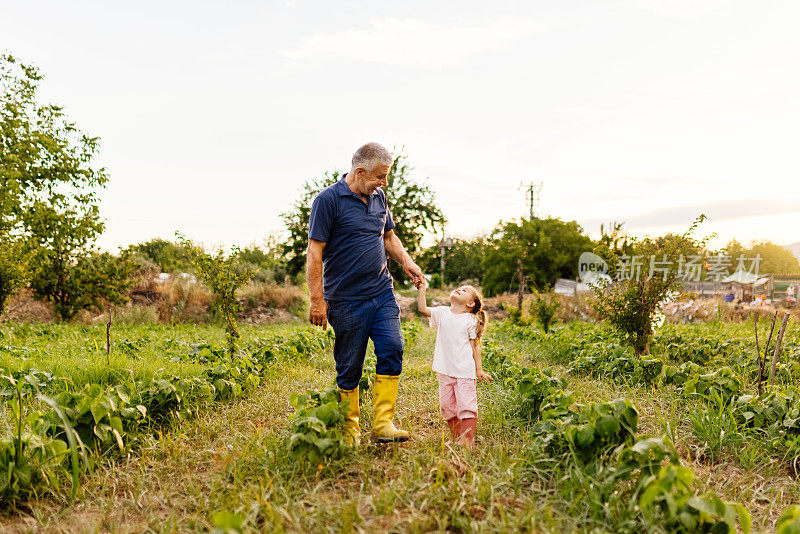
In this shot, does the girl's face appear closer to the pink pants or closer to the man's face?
the pink pants

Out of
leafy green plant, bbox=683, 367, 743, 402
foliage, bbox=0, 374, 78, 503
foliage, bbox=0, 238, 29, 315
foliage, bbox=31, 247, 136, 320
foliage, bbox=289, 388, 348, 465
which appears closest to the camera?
foliage, bbox=0, 374, 78, 503

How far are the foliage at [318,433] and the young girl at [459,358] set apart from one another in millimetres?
758

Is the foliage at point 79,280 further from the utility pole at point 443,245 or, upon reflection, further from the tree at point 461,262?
the tree at point 461,262

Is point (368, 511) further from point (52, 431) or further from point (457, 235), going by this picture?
point (457, 235)

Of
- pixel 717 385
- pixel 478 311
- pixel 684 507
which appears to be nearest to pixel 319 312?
pixel 478 311

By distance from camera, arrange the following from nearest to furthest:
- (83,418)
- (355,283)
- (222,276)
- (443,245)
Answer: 1. (83,418)
2. (355,283)
3. (222,276)
4. (443,245)

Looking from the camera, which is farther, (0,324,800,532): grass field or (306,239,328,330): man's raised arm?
(306,239,328,330): man's raised arm

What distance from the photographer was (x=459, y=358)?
11.5 feet

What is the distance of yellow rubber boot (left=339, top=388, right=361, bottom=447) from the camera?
128 inches

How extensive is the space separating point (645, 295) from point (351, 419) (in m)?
5.46

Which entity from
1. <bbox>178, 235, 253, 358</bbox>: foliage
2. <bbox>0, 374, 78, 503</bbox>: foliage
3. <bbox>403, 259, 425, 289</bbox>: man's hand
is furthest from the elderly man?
<bbox>178, 235, 253, 358</bbox>: foliage

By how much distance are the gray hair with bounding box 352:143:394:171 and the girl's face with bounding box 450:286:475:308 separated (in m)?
1.04

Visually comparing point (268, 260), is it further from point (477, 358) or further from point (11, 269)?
point (477, 358)

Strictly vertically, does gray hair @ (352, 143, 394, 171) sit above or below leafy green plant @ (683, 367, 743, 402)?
above
